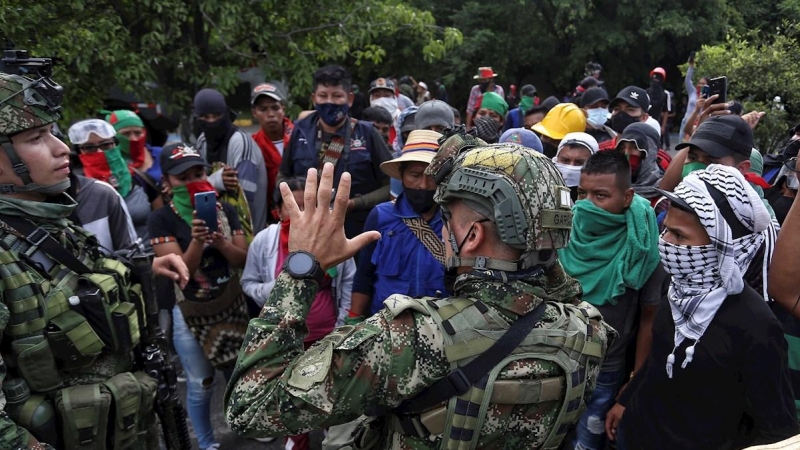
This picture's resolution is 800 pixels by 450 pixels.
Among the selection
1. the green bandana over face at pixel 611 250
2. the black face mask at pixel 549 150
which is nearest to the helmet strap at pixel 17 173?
the green bandana over face at pixel 611 250

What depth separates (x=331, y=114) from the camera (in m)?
4.50

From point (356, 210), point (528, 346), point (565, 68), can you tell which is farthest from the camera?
point (565, 68)

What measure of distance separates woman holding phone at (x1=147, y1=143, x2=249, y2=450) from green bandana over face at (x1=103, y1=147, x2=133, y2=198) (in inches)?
29.9

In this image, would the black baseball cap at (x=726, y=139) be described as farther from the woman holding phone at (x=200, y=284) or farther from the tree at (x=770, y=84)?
the tree at (x=770, y=84)

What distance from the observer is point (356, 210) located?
14.1 ft

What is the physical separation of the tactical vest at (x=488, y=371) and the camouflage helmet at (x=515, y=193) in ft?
0.77

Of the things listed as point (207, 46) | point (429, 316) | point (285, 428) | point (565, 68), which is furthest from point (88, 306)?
point (565, 68)

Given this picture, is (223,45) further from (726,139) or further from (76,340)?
(726,139)

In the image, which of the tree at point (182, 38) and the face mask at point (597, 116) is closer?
the tree at point (182, 38)

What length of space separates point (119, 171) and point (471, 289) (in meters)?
3.57

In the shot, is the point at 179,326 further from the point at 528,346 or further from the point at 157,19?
the point at 157,19

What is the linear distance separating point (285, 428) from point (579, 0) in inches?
797

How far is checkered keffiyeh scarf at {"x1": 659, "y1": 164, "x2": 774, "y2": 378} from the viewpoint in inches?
89.0

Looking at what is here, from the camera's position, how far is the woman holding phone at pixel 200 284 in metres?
3.70
